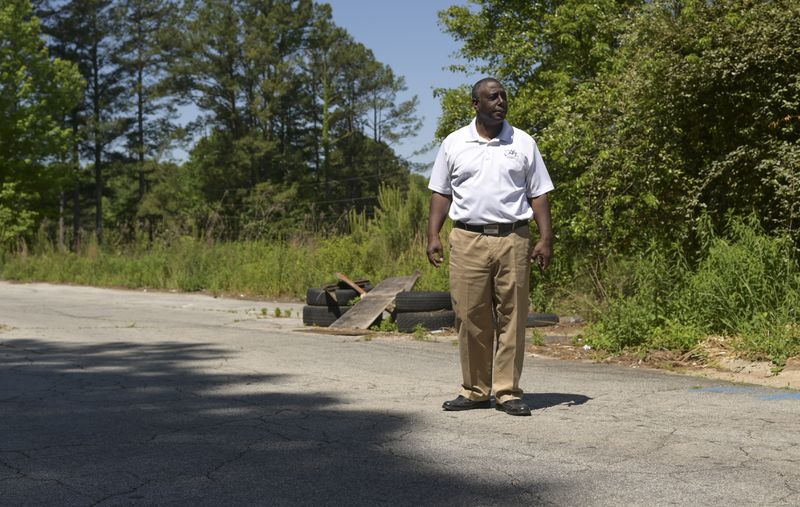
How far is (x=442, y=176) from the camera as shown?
6.57 m

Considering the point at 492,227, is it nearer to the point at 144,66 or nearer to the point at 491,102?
the point at 491,102

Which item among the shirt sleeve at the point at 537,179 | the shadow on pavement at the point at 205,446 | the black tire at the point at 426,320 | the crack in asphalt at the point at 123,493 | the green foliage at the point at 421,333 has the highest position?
the shirt sleeve at the point at 537,179

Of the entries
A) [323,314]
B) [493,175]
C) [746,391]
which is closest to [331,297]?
[323,314]

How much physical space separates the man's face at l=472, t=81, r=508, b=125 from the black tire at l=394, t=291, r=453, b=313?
683cm

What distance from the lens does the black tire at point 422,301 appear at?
42.8ft

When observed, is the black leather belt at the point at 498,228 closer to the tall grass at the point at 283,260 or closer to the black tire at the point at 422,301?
the black tire at the point at 422,301

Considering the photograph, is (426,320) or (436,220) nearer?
(436,220)

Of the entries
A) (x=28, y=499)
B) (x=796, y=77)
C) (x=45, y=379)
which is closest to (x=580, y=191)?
(x=796, y=77)

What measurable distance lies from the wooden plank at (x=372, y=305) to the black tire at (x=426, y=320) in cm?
51

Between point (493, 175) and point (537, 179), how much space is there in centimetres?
34

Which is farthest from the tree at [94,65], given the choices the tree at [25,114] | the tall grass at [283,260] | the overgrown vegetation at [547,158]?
the tall grass at [283,260]

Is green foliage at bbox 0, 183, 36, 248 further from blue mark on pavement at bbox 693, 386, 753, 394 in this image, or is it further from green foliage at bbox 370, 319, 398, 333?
blue mark on pavement at bbox 693, 386, 753, 394

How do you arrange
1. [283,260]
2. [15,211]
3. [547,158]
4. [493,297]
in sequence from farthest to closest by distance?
[15,211] → [283,260] → [547,158] → [493,297]

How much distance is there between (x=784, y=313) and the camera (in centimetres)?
934
